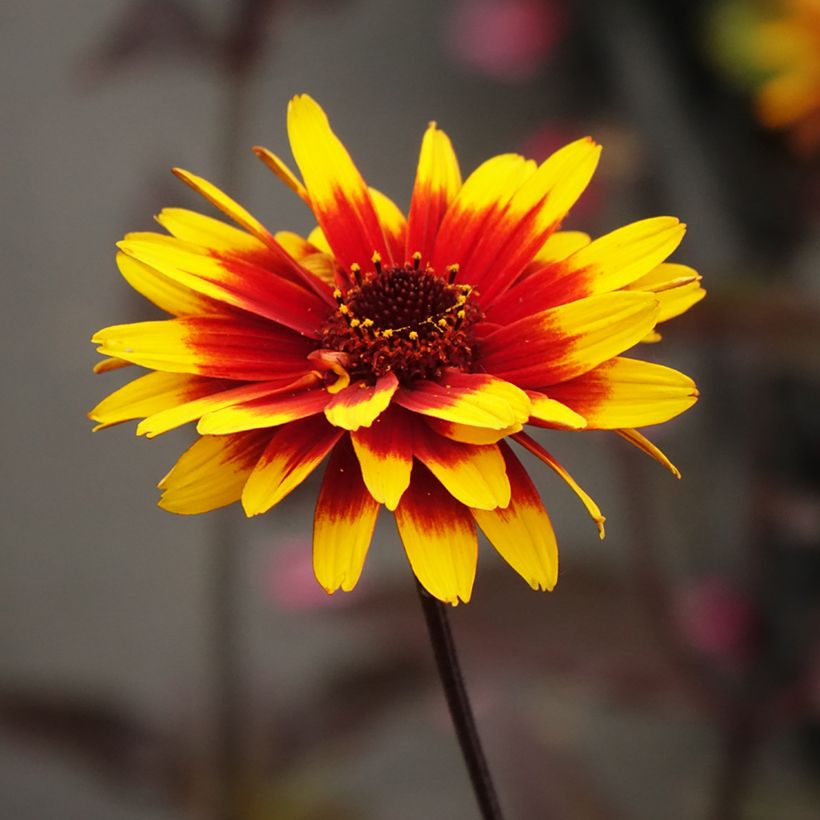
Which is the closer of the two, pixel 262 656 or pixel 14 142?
pixel 262 656

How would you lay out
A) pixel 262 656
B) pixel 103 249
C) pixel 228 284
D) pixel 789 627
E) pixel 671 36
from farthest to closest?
pixel 671 36 < pixel 103 249 < pixel 262 656 < pixel 789 627 < pixel 228 284

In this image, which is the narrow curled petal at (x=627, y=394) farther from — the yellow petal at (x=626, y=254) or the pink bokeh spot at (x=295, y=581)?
the pink bokeh spot at (x=295, y=581)

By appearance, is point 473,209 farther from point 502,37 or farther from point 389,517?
point 502,37

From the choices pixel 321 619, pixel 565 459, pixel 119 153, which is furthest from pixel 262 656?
pixel 119 153

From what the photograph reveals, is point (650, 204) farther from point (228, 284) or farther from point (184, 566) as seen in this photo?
point (228, 284)

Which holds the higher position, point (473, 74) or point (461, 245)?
point (473, 74)

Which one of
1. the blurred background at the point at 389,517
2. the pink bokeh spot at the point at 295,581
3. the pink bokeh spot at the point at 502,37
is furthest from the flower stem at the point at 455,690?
the pink bokeh spot at the point at 502,37
